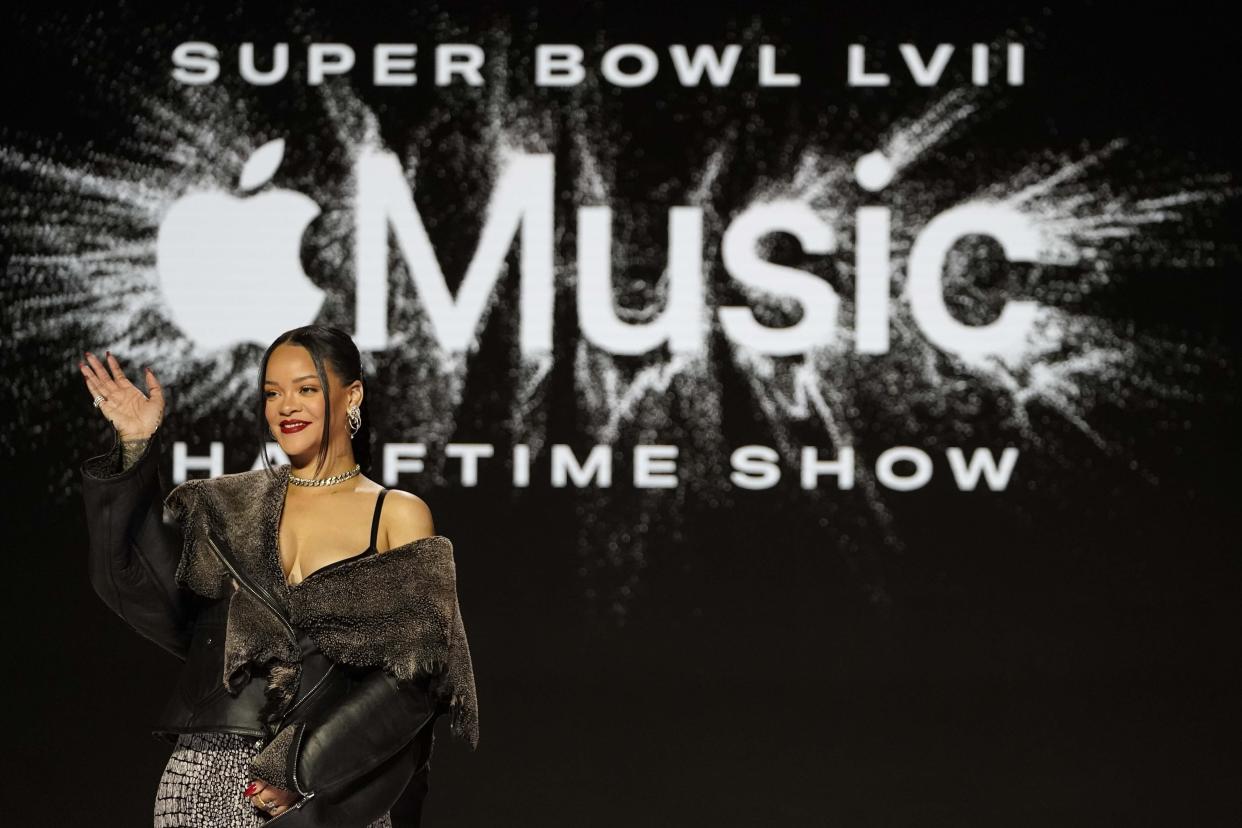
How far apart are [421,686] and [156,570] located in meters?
0.39

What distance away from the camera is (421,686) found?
2.13 meters

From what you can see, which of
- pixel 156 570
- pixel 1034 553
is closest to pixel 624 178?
pixel 1034 553

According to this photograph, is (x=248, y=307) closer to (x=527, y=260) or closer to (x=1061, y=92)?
(x=527, y=260)

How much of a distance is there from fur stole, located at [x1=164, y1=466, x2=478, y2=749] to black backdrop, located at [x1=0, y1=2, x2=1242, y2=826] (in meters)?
2.28

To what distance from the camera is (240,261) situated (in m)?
4.52

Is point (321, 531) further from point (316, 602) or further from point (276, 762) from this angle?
point (276, 762)

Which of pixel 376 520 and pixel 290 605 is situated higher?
pixel 376 520

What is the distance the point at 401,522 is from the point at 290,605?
0.62 feet

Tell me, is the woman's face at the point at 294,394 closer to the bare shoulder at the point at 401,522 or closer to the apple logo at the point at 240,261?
the bare shoulder at the point at 401,522

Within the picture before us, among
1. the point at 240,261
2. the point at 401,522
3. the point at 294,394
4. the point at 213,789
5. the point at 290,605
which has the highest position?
the point at 240,261

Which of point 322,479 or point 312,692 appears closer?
point 312,692

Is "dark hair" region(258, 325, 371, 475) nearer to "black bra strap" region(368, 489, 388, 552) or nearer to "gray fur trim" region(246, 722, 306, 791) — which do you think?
"black bra strap" region(368, 489, 388, 552)

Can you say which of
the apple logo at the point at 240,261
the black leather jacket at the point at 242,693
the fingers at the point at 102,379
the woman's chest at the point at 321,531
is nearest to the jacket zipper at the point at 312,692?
the black leather jacket at the point at 242,693

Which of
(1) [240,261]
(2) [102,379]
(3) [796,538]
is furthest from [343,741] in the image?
(1) [240,261]
